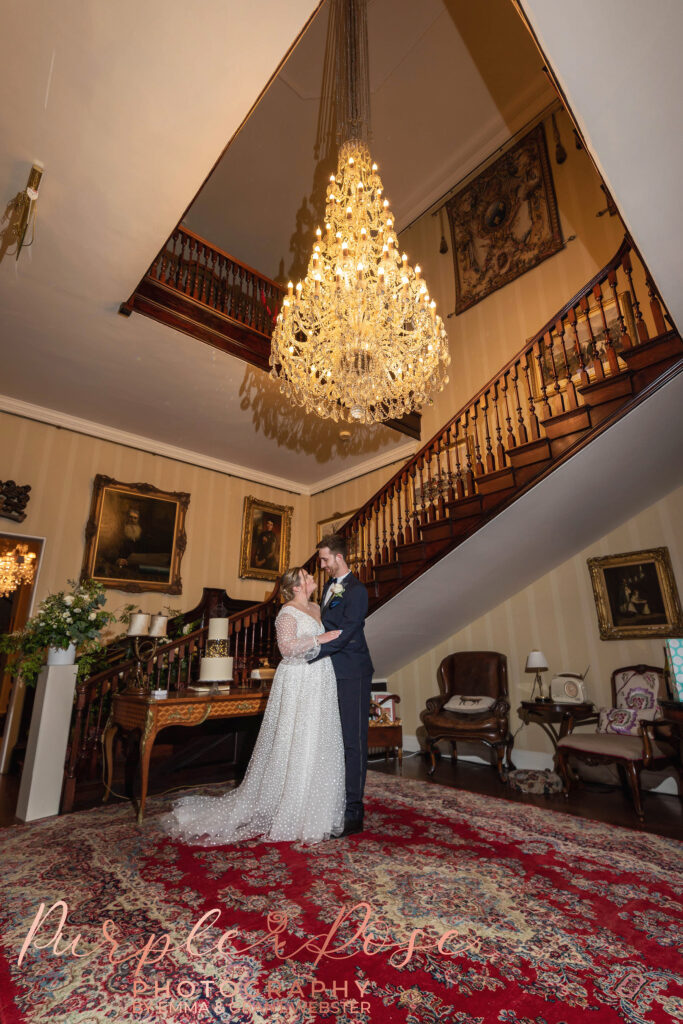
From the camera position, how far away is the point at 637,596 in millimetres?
4883

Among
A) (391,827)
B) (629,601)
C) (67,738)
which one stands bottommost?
(391,827)

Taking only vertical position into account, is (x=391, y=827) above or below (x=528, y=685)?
below

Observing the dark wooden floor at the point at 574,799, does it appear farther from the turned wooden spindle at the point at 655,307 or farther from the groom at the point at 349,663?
the turned wooden spindle at the point at 655,307

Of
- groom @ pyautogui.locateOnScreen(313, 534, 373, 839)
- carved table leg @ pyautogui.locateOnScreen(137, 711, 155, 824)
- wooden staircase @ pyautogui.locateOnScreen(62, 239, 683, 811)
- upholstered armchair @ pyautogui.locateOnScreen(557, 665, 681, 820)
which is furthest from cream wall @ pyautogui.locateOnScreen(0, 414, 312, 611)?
upholstered armchair @ pyautogui.locateOnScreen(557, 665, 681, 820)

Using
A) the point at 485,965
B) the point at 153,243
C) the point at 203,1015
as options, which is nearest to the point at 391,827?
the point at 485,965

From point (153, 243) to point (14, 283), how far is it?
4.81ft

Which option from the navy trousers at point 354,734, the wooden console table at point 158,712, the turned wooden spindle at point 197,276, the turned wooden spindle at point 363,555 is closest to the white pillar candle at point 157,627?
the wooden console table at point 158,712

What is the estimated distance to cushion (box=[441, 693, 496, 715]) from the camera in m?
5.13

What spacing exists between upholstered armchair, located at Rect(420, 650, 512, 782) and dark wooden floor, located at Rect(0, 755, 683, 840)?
232mm

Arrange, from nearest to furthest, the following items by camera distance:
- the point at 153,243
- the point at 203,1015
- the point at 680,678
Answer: the point at 203,1015 → the point at 680,678 → the point at 153,243

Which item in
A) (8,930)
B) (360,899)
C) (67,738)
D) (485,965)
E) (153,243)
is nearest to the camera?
(485,965)

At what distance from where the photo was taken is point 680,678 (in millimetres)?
2762

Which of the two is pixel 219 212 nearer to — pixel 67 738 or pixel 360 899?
pixel 67 738

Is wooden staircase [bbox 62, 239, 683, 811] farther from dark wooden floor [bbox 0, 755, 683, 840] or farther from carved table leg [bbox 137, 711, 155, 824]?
dark wooden floor [bbox 0, 755, 683, 840]
